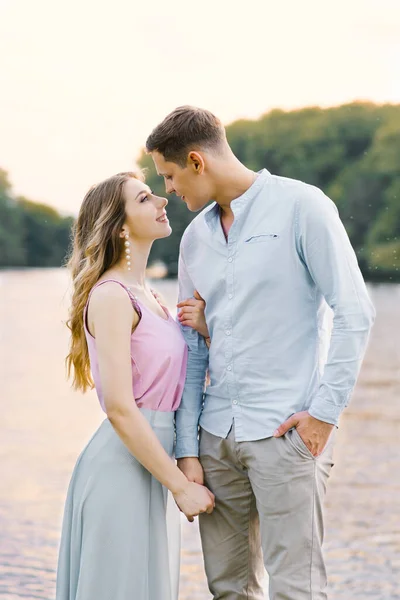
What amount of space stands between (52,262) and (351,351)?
171 feet

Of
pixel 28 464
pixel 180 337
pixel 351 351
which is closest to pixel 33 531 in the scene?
pixel 28 464

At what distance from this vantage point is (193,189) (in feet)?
10.2

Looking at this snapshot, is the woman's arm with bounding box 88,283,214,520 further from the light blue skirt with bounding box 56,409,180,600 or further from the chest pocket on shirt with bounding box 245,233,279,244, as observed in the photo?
the chest pocket on shirt with bounding box 245,233,279,244

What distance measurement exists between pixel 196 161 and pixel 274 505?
1.09 metres

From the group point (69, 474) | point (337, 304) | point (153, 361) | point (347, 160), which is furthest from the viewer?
point (347, 160)

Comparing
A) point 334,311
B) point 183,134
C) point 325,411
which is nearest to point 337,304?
point 334,311

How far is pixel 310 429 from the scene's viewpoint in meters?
2.90

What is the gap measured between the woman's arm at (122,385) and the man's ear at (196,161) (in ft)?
1.47

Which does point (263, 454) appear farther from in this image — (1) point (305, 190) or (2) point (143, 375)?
(1) point (305, 190)

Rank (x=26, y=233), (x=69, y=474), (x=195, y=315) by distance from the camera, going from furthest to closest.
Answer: (x=26, y=233) → (x=69, y=474) → (x=195, y=315)

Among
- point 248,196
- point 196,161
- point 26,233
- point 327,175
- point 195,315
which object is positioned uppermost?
point 196,161

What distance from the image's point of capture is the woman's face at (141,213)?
3.16m

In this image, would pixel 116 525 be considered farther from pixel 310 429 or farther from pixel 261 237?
pixel 261 237

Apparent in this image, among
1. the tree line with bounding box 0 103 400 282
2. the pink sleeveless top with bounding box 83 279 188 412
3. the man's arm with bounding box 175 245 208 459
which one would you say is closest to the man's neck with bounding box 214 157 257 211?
the man's arm with bounding box 175 245 208 459
